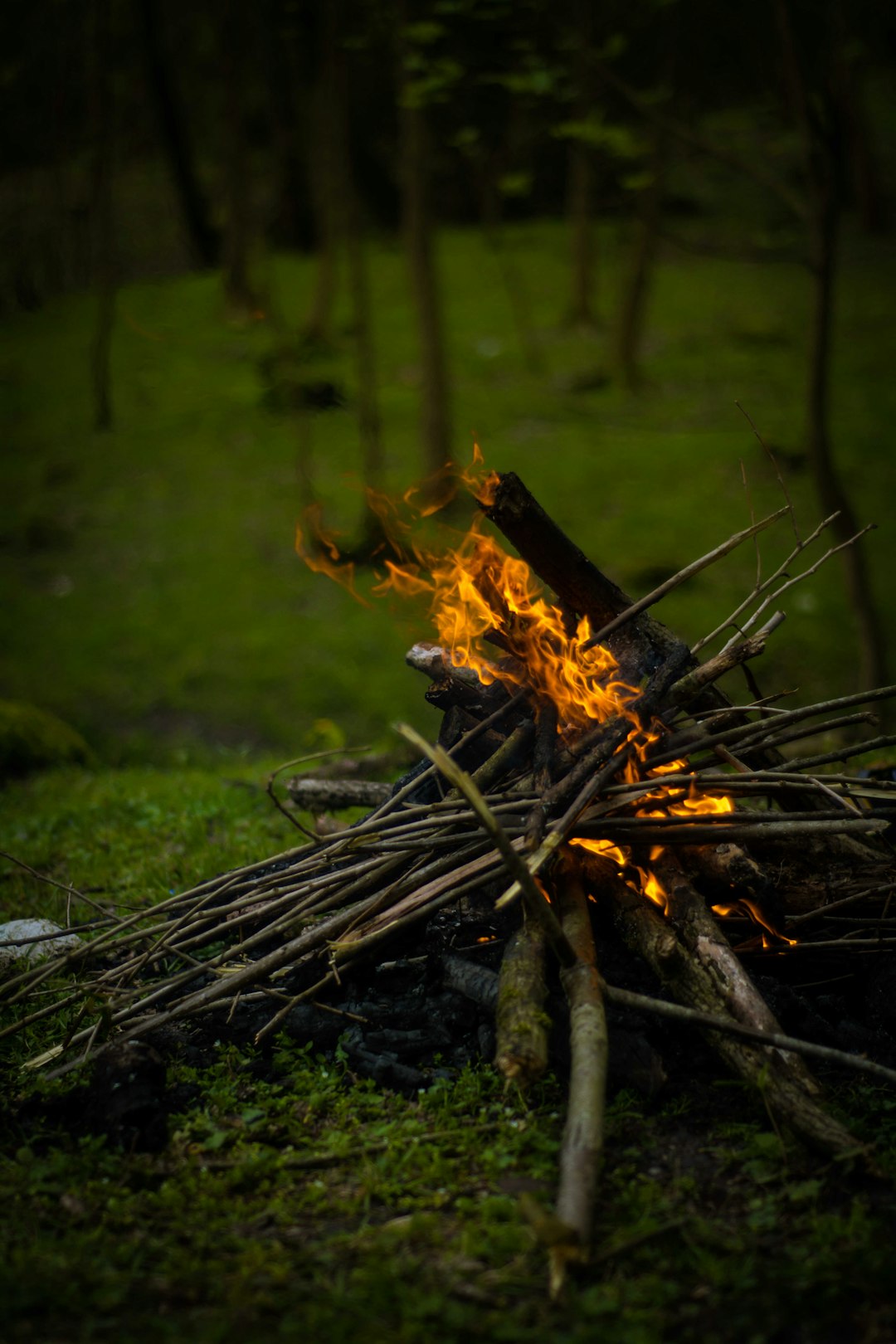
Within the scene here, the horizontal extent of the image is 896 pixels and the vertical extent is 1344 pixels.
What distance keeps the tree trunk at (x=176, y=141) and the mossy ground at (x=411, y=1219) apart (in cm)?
1865

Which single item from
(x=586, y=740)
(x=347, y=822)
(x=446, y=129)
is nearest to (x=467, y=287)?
(x=446, y=129)

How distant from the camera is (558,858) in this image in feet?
10.9

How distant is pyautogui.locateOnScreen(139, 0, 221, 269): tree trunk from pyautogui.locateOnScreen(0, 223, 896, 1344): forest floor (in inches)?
34.5

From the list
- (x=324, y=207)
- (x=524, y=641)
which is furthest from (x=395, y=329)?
(x=524, y=641)

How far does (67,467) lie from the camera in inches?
583

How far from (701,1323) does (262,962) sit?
1.76 m

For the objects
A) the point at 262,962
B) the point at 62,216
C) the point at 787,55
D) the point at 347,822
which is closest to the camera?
the point at 262,962

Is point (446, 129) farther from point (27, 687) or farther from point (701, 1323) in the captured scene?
point (701, 1323)

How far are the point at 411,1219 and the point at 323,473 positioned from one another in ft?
40.8

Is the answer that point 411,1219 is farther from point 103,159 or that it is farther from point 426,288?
point 103,159

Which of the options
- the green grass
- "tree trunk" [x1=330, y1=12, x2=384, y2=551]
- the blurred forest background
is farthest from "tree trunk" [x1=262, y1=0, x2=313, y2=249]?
"tree trunk" [x1=330, y1=12, x2=384, y2=551]

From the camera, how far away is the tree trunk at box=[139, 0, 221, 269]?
16.7m

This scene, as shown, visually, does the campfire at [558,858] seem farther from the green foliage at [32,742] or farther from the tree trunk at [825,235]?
the green foliage at [32,742]

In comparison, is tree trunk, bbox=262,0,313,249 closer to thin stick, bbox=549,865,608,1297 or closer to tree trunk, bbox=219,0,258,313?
tree trunk, bbox=219,0,258,313
